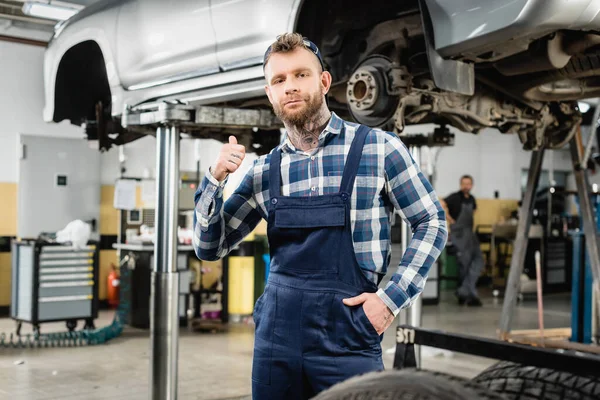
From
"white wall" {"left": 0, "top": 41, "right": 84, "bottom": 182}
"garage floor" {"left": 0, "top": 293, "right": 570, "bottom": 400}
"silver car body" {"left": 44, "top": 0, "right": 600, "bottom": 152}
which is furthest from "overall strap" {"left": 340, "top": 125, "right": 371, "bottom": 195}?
"white wall" {"left": 0, "top": 41, "right": 84, "bottom": 182}

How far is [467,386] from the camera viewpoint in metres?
1.20

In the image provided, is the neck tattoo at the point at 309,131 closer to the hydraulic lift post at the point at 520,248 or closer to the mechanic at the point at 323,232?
the mechanic at the point at 323,232

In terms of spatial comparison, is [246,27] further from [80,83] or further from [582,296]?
[582,296]

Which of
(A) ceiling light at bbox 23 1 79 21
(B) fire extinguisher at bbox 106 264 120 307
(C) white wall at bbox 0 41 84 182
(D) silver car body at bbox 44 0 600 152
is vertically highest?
(A) ceiling light at bbox 23 1 79 21

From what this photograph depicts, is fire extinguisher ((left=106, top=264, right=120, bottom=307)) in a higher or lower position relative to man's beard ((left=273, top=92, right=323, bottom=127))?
lower

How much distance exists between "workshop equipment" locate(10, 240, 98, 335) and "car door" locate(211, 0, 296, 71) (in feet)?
13.2

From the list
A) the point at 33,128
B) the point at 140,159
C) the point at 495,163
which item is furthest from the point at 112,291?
the point at 495,163

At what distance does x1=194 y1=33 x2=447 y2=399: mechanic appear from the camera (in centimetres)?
169

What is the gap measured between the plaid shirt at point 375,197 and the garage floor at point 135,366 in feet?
9.50

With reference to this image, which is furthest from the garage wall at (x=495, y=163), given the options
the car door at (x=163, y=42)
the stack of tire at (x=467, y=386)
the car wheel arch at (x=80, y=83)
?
the stack of tire at (x=467, y=386)

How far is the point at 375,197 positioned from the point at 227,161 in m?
0.37

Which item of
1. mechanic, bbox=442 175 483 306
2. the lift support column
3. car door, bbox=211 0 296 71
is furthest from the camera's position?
mechanic, bbox=442 175 483 306

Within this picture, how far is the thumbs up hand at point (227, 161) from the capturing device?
68.2 inches

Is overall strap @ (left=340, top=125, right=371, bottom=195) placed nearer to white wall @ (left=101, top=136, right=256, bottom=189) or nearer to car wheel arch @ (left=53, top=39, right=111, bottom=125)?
car wheel arch @ (left=53, top=39, right=111, bottom=125)
